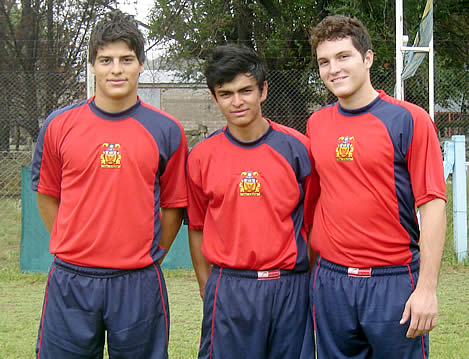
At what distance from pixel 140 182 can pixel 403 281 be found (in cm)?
132

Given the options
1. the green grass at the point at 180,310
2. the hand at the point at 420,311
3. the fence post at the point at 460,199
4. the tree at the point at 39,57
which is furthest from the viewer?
the tree at the point at 39,57

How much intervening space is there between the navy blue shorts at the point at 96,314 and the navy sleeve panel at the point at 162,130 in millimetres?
591

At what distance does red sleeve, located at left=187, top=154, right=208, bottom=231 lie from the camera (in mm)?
3088

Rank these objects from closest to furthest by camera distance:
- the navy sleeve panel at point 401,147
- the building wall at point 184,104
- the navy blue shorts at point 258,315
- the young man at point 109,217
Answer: the navy sleeve panel at point 401,147
the young man at point 109,217
the navy blue shorts at point 258,315
the building wall at point 184,104

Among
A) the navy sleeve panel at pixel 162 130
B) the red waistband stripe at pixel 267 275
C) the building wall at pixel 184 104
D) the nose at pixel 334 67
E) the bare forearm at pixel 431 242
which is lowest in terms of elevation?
the red waistband stripe at pixel 267 275

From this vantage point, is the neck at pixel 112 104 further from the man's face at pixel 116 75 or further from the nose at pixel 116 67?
the nose at pixel 116 67

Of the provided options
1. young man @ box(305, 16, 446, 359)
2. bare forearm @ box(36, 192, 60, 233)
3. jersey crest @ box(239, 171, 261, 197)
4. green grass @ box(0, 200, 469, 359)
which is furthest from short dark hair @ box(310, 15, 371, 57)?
Answer: green grass @ box(0, 200, 469, 359)

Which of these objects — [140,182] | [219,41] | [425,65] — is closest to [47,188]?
[140,182]

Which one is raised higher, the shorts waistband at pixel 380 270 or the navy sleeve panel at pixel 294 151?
the navy sleeve panel at pixel 294 151

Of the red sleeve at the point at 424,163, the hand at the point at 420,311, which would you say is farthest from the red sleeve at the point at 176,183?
the hand at the point at 420,311

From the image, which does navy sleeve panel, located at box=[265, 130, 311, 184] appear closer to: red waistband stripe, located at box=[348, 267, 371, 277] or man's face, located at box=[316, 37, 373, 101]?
man's face, located at box=[316, 37, 373, 101]

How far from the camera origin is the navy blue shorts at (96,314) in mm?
2764

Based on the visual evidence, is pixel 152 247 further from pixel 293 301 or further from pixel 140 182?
pixel 293 301

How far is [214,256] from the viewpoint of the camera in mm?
3006
